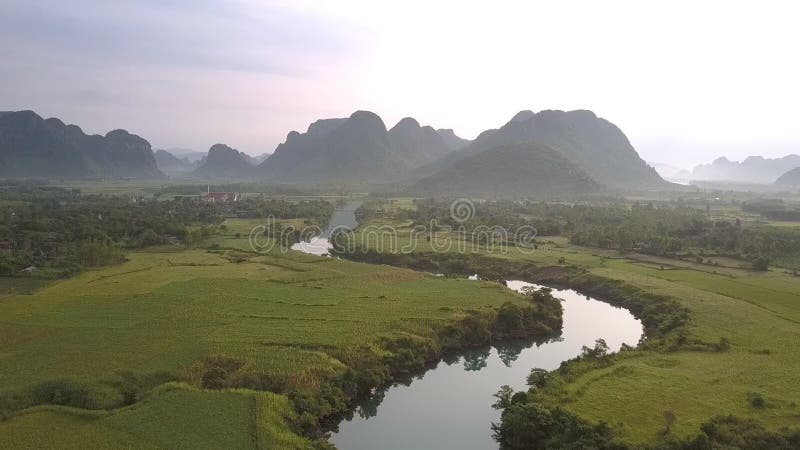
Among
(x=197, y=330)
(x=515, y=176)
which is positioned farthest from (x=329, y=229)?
(x=515, y=176)

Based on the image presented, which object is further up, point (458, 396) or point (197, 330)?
point (197, 330)

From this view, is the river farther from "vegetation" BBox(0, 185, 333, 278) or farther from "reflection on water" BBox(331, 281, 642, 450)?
"vegetation" BBox(0, 185, 333, 278)

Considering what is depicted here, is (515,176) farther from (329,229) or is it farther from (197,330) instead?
(197,330)

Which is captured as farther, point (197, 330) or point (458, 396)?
point (197, 330)

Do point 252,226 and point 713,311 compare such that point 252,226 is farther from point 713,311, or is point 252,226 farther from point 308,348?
point 713,311

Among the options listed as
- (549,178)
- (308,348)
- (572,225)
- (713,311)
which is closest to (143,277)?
(308,348)

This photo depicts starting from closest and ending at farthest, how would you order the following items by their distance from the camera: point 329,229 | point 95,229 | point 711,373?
point 711,373 → point 95,229 → point 329,229

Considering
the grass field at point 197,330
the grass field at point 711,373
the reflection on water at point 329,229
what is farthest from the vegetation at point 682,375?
the reflection on water at point 329,229

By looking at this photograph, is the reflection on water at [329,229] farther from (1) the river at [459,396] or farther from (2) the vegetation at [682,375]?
(1) the river at [459,396]
